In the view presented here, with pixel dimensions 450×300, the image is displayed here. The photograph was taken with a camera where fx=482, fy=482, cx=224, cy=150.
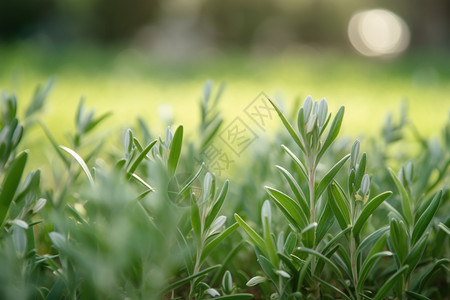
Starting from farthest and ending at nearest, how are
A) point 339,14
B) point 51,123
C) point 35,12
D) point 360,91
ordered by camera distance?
point 339,14 < point 35,12 < point 360,91 < point 51,123

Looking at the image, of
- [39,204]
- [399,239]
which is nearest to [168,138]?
[39,204]

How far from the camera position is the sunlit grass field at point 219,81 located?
4.28 meters

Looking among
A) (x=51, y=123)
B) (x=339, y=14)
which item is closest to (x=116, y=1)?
(x=339, y=14)

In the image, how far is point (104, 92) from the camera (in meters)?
5.34

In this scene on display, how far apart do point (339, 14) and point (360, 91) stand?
19115 mm

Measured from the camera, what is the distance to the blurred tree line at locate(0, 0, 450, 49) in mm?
17000

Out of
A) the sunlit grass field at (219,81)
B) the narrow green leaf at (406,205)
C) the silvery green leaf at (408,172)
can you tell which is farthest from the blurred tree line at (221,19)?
the narrow green leaf at (406,205)

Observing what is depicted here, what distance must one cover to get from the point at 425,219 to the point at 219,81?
17.8 feet

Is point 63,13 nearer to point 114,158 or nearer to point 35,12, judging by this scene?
point 35,12

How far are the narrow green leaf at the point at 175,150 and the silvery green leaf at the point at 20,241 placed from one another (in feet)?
1.15

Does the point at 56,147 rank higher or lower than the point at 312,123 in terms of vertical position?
lower

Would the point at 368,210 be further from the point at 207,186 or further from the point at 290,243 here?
the point at 207,186

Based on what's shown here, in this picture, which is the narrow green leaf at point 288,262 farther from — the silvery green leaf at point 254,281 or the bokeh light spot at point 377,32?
the bokeh light spot at point 377,32

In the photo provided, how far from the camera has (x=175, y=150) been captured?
3.76ft
